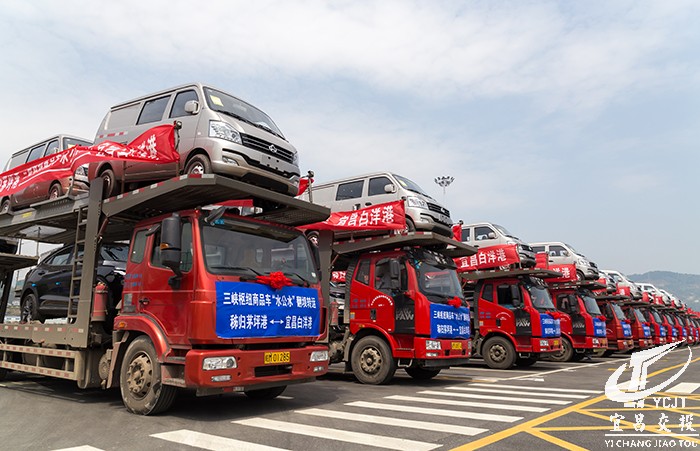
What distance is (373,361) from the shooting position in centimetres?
975

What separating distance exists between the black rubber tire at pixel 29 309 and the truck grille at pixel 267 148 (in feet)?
15.8

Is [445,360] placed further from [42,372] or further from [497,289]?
[42,372]

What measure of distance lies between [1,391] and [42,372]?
1.65m

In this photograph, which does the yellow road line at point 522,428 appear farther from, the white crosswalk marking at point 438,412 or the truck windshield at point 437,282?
the truck windshield at point 437,282

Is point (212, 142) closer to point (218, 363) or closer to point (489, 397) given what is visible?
point (218, 363)

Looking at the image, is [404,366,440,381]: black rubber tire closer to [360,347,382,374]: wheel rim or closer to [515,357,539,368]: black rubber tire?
[360,347,382,374]: wheel rim

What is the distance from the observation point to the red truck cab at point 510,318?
13.1m

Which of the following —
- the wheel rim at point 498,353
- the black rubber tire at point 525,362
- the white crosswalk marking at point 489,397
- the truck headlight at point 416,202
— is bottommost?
the black rubber tire at point 525,362

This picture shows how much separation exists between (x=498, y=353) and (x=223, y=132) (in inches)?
371

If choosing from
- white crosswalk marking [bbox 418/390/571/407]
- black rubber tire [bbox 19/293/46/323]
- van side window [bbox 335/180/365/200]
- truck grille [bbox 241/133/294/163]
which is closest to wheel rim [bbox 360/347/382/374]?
white crosswalk marking [bbox 418/390/571/407]

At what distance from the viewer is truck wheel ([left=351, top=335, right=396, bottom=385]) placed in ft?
31.2

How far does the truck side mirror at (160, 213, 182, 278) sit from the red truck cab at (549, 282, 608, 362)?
537 inches

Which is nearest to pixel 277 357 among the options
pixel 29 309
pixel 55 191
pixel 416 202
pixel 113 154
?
pixel 113 154

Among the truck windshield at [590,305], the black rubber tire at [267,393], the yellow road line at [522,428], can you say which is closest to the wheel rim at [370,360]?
the black rubber tire at [267,393]
